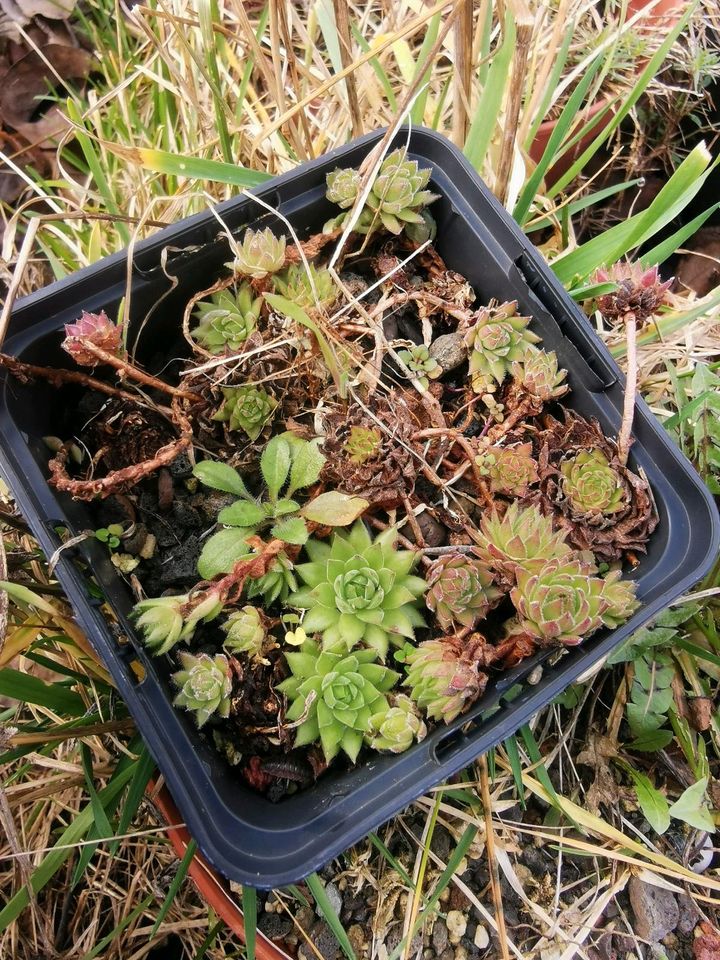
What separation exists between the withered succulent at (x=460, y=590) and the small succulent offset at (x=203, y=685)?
298 mm

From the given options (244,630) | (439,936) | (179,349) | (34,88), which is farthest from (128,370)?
(34,88)

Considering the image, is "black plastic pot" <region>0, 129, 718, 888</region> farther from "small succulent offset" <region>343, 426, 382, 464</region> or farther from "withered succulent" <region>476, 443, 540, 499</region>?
"small succulent offset" <region>343, 426, 382, 464</region>

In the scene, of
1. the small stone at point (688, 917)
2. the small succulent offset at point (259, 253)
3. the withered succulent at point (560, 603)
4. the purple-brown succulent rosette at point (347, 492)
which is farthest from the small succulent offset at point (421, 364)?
the small stone at point (688, 917)

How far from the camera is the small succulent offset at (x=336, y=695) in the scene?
0.87 meters

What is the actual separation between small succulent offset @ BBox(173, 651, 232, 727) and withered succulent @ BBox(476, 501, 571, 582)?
39cm

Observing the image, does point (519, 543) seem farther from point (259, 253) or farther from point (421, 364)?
point (259, 253)

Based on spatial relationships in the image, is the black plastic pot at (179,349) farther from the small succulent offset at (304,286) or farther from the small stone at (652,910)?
the small stone at (652,910)

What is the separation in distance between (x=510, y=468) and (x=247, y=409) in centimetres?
41

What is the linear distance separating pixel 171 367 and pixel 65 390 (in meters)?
0.17

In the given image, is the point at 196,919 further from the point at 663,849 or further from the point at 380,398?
the point at 380,398

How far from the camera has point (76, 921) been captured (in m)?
1.23

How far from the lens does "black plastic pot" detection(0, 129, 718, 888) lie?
80 centimetres

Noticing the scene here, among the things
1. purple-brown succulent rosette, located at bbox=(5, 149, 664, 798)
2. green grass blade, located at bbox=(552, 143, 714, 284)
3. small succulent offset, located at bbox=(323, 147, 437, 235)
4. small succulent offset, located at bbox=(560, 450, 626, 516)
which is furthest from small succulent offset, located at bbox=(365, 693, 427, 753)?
green grass blade, located at bbox=(552, 143, 714, 284)

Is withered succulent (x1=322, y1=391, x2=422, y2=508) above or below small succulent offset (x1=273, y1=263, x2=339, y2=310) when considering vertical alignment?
below
